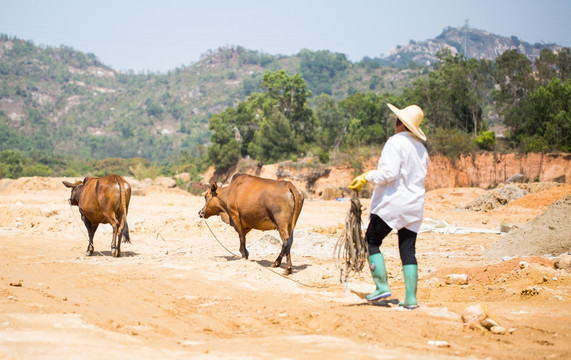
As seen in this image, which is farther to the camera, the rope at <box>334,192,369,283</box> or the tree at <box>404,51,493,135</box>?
the tree at <box>404,51,493,135</box>

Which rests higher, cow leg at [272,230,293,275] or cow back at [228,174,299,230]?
cow back at [228,174,299,230]

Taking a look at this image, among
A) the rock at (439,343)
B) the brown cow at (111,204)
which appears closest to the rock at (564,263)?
the rock at (439,343)

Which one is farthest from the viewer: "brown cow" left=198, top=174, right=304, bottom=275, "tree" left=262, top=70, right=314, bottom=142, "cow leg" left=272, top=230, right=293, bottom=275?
"tree" left=262, top=70, right=314, bottom=142

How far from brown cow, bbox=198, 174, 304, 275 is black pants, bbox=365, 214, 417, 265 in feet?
11.6

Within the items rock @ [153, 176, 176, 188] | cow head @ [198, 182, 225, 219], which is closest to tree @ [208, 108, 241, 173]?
rock @ [153, 176, 176, 188]

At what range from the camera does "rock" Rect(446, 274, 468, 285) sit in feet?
31.9

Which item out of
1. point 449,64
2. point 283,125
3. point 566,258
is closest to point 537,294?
point 566,258

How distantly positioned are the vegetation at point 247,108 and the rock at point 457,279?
28799mm

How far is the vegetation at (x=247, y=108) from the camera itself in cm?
4431

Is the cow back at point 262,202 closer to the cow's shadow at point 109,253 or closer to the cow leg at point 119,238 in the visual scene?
the cow leg at point 119,238

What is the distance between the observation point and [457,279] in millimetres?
9750

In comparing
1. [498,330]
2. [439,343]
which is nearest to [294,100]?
[498,330]

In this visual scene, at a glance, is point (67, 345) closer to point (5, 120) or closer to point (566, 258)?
point (566, 258)

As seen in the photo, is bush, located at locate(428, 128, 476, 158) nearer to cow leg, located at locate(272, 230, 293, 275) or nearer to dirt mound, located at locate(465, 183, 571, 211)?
dirt mound, located at locate(465, 183, 571, 211)
